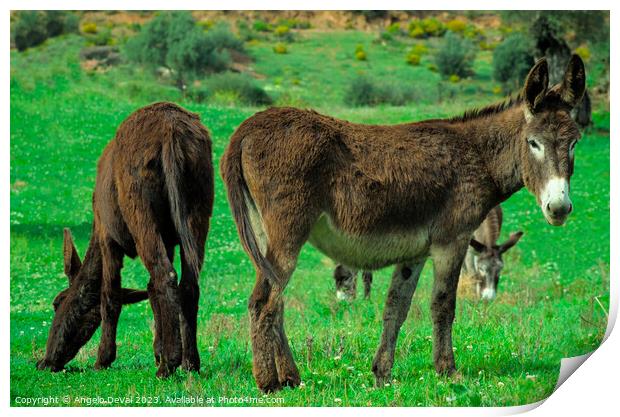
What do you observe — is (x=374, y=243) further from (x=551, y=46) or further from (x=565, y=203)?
(x=551, y=46)

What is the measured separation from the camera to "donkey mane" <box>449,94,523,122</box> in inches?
304

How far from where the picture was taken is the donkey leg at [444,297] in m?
7.25

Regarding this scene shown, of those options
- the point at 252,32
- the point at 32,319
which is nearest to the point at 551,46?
the point at 252,32

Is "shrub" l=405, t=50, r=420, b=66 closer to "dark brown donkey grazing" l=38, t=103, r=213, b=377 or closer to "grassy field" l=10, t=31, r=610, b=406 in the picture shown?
"grassy field" l=10, t=31, r=610, b=406

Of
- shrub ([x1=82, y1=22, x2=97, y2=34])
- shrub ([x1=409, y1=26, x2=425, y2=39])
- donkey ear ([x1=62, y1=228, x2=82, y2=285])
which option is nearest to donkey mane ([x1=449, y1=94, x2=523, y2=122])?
donkey ear ([x1=62, y1=228, x2=82, y2=285])

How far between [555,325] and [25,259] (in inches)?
301

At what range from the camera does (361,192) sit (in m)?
6.99

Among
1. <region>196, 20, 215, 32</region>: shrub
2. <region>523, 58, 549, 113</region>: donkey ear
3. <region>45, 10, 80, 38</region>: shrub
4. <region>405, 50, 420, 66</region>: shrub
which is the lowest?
<region>405, 50, 420, 66</region>: shrub

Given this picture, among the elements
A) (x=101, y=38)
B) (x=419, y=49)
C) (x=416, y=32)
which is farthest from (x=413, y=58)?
(x=101, y=38)

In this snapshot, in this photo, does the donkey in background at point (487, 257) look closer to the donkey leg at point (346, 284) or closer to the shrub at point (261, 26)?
the donkey leg at point (346, 284)

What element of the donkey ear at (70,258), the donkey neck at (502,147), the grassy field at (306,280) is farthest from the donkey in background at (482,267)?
the donkey neck at (502,147)

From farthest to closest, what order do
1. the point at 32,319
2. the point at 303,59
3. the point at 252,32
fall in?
1. the point at 303,59
2. the point at 252,32
3. the point at 32,319

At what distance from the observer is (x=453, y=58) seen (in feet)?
65.9

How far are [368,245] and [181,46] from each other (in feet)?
30.2
